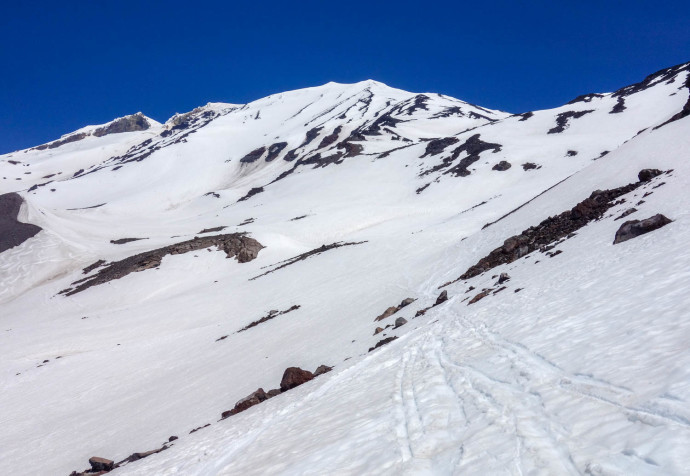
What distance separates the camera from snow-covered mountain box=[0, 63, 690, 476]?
514 cm

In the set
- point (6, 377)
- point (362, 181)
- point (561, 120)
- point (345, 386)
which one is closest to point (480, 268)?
point (345, 386)

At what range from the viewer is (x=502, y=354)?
816 centimetres

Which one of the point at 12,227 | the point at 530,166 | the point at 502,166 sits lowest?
the point at 530,166

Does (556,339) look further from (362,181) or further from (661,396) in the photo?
(362,181)

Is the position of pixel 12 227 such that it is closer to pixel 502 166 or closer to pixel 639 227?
pixel 639 227

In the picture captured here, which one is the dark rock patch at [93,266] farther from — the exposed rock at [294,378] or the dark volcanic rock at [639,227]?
the dark volcanic rock at [639,227]

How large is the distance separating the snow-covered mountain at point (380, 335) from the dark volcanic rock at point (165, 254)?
0.33 metres

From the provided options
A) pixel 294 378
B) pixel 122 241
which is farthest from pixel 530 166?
pixel 294 378

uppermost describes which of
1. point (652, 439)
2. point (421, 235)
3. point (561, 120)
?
point (561, 120)

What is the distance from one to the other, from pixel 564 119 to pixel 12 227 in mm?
96695

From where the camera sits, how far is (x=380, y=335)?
1557 centimetres

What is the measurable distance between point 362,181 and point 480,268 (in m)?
61.0

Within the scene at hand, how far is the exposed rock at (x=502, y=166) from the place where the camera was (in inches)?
2585

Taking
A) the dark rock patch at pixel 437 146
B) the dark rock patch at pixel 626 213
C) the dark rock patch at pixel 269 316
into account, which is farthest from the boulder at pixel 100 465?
Answer: the dark rock patch at pixel 437 146
